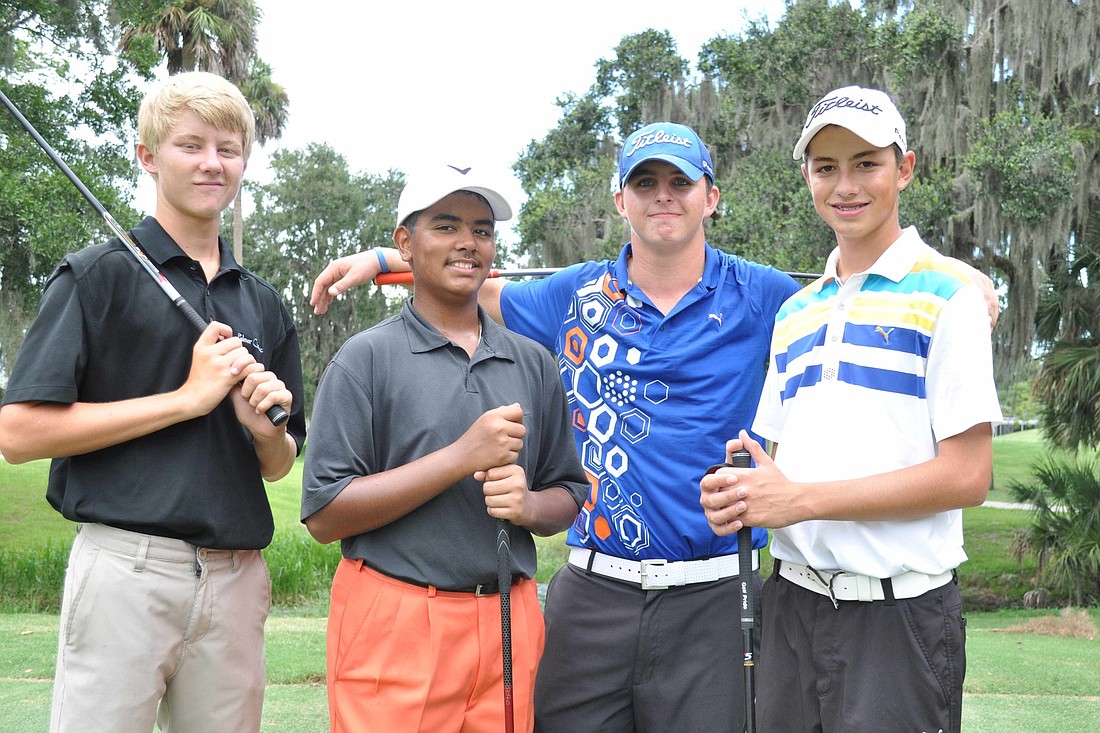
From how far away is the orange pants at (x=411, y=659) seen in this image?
2.66 meters

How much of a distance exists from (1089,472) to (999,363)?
2.84 meters

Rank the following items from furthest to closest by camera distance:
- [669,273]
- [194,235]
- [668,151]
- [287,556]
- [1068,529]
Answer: [1068,529] < [287,556] < [669,273] < [668,151] < [194,235]

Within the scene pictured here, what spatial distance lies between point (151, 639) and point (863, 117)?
2.31m

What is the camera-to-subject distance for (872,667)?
8.66ft

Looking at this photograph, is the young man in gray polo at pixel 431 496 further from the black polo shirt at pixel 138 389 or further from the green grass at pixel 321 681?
the green grass at pixel 321 681

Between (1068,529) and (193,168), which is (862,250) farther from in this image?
(1068,529)

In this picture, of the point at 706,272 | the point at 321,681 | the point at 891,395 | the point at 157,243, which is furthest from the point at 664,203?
the point at 321,681

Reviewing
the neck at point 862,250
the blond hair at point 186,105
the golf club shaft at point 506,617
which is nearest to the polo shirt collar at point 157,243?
the blond hair at point 186,105

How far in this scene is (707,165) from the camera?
140 inches

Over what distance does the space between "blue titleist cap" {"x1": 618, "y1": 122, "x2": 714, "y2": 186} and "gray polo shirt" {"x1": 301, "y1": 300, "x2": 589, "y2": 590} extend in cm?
87

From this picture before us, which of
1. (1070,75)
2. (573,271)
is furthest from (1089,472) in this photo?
(573,271)

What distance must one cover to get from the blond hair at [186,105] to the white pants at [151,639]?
3.66 ft

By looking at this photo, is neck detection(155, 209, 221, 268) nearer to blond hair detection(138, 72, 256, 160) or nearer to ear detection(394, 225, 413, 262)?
blond hair detection(138, 72, 256, 160)

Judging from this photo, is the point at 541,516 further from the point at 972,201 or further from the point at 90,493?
the point at 972,201
